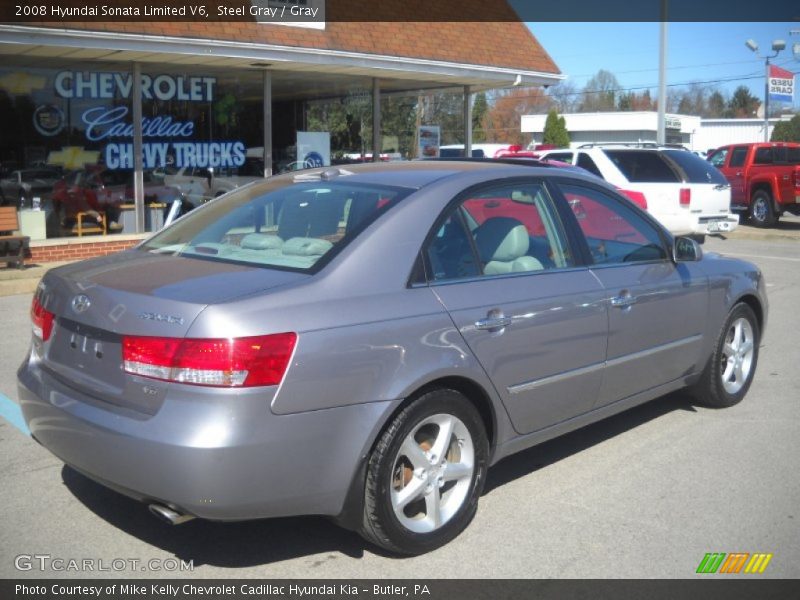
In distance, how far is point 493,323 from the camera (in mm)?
4059

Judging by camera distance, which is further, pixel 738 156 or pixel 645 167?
pixel 738 156

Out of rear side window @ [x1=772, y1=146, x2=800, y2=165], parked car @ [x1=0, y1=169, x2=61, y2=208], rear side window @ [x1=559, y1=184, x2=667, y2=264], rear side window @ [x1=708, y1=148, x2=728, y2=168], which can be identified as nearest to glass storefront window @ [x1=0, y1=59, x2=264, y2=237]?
parked car @ [x1=0, y1=169, x2=61, y2=208]

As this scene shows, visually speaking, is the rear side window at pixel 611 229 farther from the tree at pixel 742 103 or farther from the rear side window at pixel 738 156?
the tree at pixel 742 103

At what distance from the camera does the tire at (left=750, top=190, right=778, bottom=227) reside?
68.7 feet

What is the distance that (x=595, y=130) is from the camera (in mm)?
58906

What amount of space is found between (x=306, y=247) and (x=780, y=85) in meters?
39.9

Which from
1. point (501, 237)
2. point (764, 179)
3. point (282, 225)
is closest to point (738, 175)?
point (764, 179)

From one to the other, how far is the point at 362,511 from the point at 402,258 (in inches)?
42.8

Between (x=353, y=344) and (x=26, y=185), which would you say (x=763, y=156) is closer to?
(x=26, y=185)

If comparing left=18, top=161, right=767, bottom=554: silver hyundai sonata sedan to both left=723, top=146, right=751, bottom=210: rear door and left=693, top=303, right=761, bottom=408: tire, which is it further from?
left=723, top=146, right=751, bottom=210: rear door

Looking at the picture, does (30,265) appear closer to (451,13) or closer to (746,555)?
(451,13)

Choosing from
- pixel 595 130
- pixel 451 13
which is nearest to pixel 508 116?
pixel 595 130

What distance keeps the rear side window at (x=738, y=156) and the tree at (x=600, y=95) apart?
6445cm

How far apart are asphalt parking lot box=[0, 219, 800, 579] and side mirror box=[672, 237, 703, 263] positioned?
1.12 m
